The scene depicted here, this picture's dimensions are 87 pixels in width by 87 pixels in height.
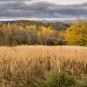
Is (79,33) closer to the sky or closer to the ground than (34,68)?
closer to the ground

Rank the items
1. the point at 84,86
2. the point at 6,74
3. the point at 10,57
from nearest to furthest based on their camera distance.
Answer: the point at 84,86
the point at 6,74
the point at 10,57

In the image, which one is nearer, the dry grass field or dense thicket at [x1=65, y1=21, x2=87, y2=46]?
the dry grass field

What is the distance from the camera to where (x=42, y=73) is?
6.43m

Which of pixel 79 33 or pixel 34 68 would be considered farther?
pixel 79 33

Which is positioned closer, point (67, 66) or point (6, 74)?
point (6, 74)

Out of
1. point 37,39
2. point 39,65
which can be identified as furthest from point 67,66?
point 37,39

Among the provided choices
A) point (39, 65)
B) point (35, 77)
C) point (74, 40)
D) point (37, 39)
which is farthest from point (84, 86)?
point (37, 39)

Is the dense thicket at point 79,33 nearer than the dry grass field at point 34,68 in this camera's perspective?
No

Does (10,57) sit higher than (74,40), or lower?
higher

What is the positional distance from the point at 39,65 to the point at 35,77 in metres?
0.71

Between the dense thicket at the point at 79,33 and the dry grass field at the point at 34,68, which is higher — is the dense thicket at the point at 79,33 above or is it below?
below

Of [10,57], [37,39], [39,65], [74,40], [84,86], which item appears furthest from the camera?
[37,39]

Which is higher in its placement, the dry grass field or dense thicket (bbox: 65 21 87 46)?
the dry grass field

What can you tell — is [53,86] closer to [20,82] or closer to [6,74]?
[20,82]
